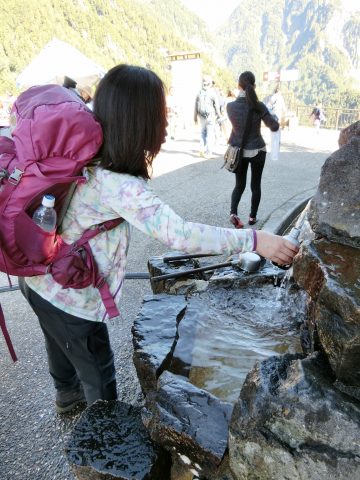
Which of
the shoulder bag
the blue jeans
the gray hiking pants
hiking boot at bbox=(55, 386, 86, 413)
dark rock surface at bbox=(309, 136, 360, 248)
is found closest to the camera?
dark rock surface at bbox=(309, 136, 360, 248)

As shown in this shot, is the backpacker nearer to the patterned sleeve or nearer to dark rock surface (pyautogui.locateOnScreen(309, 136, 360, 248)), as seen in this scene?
dark rock surface (pyautogui.locateOnScreen(309, 136, 360, 248))

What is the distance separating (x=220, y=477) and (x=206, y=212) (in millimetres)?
4716

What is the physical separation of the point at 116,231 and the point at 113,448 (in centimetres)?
92

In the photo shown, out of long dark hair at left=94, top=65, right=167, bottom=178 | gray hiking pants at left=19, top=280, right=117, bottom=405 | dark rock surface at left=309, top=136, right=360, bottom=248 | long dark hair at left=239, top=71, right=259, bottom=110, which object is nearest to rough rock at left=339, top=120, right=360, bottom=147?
dark rock surface at left=309, top=136, right=360, bottom=248

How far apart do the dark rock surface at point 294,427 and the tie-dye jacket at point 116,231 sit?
50 cm

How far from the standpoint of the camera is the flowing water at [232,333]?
2174 millimetres

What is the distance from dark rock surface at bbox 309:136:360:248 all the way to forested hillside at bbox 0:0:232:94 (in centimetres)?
2410

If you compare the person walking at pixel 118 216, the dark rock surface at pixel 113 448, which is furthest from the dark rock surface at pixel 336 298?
the dark rock surface at pixel 113 448

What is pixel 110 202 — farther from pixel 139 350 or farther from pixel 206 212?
pixel 206 212

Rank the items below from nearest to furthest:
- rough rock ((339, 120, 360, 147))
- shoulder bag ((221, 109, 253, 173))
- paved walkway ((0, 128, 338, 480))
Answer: rough rock ((339, 120, 360, 147))
paved walkway ((0, 128, 338, 480))
shoulder bag ((221, 109, 253, 173))

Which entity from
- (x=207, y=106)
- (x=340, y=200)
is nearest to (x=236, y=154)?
(x=340, y=200)

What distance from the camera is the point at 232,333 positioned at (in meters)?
2.48

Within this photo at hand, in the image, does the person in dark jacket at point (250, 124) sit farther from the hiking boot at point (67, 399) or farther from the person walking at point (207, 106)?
the person walking at point (207, 106)

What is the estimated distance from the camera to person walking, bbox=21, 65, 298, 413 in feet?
5.03
